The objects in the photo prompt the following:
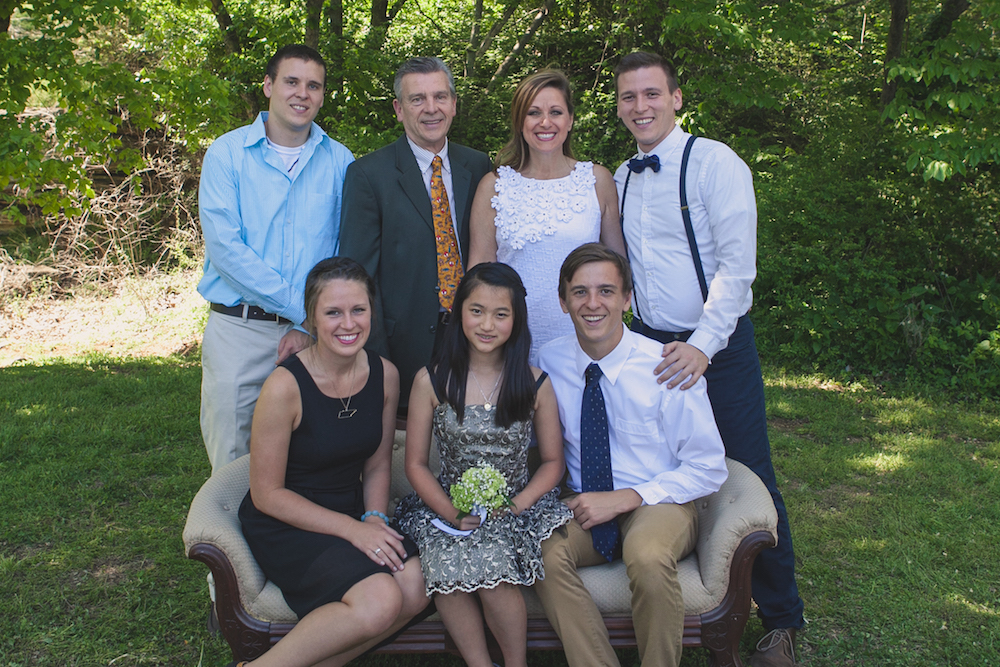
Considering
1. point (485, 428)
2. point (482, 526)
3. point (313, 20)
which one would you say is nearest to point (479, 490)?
point (482, 526)

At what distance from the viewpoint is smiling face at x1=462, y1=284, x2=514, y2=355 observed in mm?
3006

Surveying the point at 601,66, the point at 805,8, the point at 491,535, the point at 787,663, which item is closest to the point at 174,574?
the point at 491,535

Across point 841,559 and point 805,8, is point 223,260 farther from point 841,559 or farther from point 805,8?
point 805,8

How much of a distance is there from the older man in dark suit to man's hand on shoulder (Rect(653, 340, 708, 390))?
1023mm

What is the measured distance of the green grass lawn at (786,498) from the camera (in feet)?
10.9

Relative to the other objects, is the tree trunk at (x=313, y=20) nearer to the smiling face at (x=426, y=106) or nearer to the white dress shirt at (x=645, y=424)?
the smiling face at (x=426, y=106)

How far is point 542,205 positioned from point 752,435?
4.17 feet

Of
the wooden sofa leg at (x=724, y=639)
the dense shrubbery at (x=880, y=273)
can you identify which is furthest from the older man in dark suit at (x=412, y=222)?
the dense shrubbery at (x=880, y=273)

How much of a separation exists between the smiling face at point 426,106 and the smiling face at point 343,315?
33.6 inches

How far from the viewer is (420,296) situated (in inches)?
135

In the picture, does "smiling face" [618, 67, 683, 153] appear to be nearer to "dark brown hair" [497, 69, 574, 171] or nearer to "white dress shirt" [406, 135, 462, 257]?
"dark brown hair" [497, 69, 574, 171]

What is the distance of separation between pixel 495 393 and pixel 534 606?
2.60 feet

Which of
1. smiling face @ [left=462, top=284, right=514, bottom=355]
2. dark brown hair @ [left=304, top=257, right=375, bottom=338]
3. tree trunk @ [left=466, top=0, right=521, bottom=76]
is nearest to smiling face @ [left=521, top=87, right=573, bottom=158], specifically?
smiling face @ [left=462, top=284, right=514, bottom=355]

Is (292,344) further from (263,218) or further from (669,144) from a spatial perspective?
(669,144)
